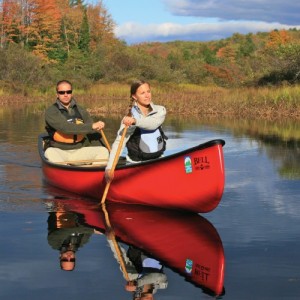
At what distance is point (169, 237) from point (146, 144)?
1729mm

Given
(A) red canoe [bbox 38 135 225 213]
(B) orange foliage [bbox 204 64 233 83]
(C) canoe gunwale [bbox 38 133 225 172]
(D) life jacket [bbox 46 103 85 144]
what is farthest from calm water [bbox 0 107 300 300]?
(B) orange foliage [bbox 204 64 233 83]

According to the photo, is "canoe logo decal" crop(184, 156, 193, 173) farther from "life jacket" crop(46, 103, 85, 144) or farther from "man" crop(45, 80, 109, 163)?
"life jacket" crop(46, 103, 85, 144)

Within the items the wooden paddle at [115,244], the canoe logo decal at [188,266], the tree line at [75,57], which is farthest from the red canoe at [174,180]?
the tree line at [75,57]

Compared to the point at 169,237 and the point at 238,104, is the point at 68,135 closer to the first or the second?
the point at 169,237

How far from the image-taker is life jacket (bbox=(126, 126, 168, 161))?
292 inches

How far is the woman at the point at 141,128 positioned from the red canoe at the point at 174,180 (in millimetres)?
260

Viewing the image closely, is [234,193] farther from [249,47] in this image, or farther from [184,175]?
[249,47]

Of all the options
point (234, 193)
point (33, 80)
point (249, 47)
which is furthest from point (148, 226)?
point (249, 47)

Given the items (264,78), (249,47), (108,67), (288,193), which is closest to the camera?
(288,193)

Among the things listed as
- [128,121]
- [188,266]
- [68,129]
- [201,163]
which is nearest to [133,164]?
[128,121]

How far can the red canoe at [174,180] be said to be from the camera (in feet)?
21.3

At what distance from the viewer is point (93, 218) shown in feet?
22.5

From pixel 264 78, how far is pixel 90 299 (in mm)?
27072

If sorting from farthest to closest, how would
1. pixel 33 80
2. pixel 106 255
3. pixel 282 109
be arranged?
pixel 33 80, pixel 282 109, pixel 106 255
